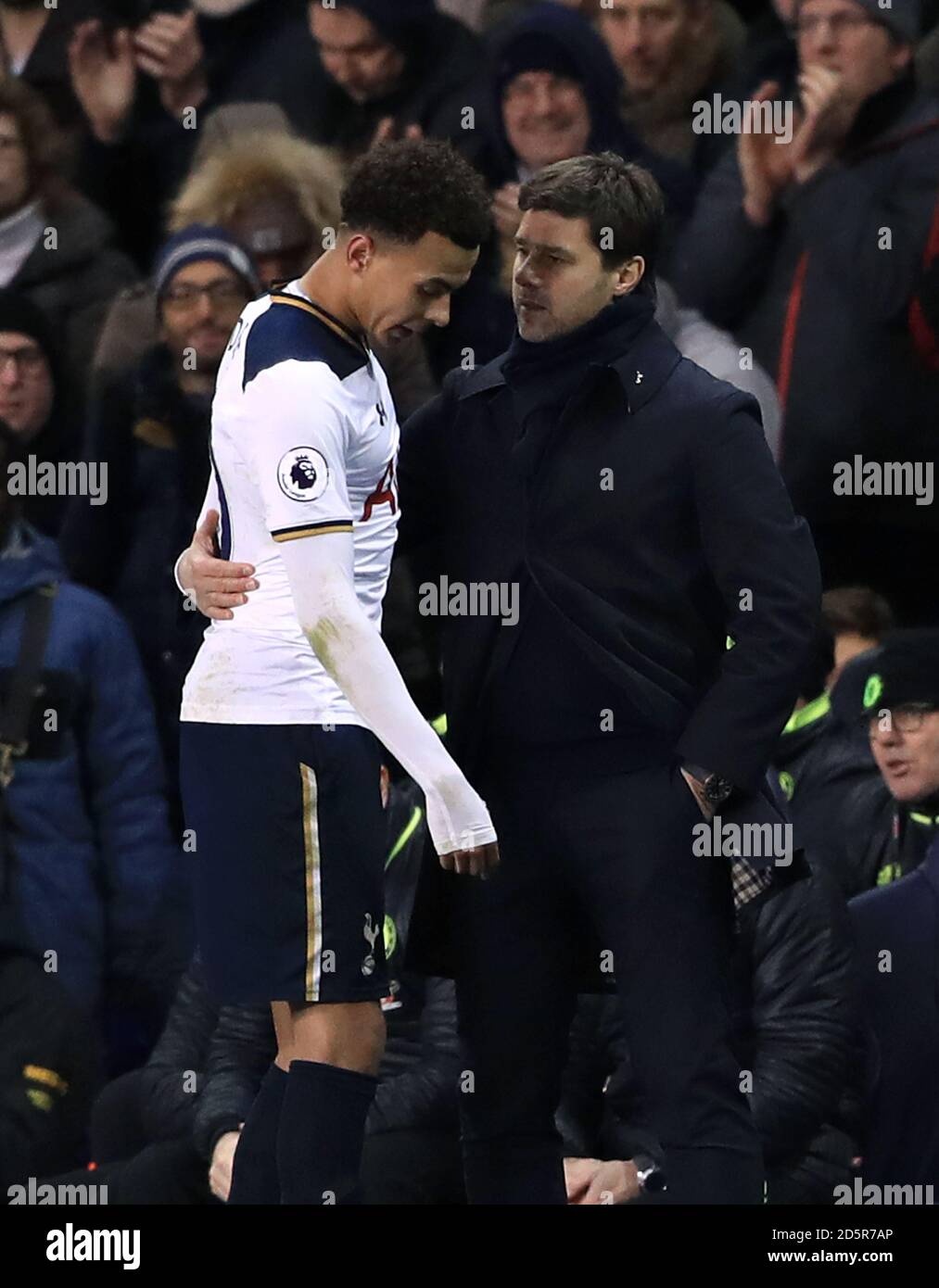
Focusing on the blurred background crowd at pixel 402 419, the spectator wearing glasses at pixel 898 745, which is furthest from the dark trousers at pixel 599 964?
the spectator wearing glasses at pixel 898 745

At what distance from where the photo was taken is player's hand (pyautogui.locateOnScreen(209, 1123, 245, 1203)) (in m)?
5.01

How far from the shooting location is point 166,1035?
535cm

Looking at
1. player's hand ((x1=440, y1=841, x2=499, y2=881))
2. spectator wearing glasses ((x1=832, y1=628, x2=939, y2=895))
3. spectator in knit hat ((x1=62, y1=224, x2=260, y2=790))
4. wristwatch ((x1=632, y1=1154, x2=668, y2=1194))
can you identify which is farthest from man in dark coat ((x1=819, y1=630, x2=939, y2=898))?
player's hand ((x1=440, y1=841, x2=499, y2=881))

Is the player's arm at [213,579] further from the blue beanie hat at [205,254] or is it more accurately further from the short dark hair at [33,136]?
the short dark hair at [33,136]

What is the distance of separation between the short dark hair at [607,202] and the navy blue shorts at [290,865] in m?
0.91

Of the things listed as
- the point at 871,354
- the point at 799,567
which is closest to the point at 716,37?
the point at 871,354

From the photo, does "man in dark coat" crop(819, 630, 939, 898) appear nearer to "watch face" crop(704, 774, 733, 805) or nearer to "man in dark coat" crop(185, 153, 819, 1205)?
"man in dark coat" crop(185, 153, 819, 1205)

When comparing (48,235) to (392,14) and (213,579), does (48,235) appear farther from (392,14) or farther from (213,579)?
(213,579)

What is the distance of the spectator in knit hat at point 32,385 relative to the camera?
19.6 feet

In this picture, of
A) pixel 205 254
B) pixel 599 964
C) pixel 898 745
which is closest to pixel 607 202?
pixel 599 964

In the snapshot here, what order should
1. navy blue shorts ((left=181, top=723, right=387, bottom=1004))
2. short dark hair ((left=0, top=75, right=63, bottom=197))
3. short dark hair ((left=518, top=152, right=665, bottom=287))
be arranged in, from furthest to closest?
short dark hair ((left=0, top=75, right=63, bottom=197)), short dark hair ((left=518, top=152, right=665, bottom=287)), navy blue shorts ((left=181, top=723, right=387, bottom=1004))

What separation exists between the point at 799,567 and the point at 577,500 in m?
0.38
